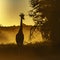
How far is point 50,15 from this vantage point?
11164 millimetres

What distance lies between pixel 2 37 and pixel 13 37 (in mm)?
442

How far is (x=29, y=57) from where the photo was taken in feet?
31.4

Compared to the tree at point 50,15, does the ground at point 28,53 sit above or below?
below

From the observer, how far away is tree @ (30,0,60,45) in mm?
11016

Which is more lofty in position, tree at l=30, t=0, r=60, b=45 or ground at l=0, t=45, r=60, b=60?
tree at l=30, t=0, r=60, b=45

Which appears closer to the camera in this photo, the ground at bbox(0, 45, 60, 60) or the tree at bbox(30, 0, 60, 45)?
the ground at bbox(0, 45, 60, 60)

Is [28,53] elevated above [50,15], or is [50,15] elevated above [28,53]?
[50,15]

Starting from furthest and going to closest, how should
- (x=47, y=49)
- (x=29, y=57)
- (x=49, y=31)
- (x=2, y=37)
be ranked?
(x=2, y=37), (x=49, y=31), (x=47, y=49), (x=29, y=57)

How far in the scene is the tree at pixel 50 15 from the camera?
11.0m

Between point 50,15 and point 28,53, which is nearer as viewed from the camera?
point 28,53

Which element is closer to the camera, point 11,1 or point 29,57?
point 29,57

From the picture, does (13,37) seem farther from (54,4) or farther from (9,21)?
(54,4)

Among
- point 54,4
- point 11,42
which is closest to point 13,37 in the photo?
point 11,42

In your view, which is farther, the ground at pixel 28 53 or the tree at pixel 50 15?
the tree at pixel 50 15
